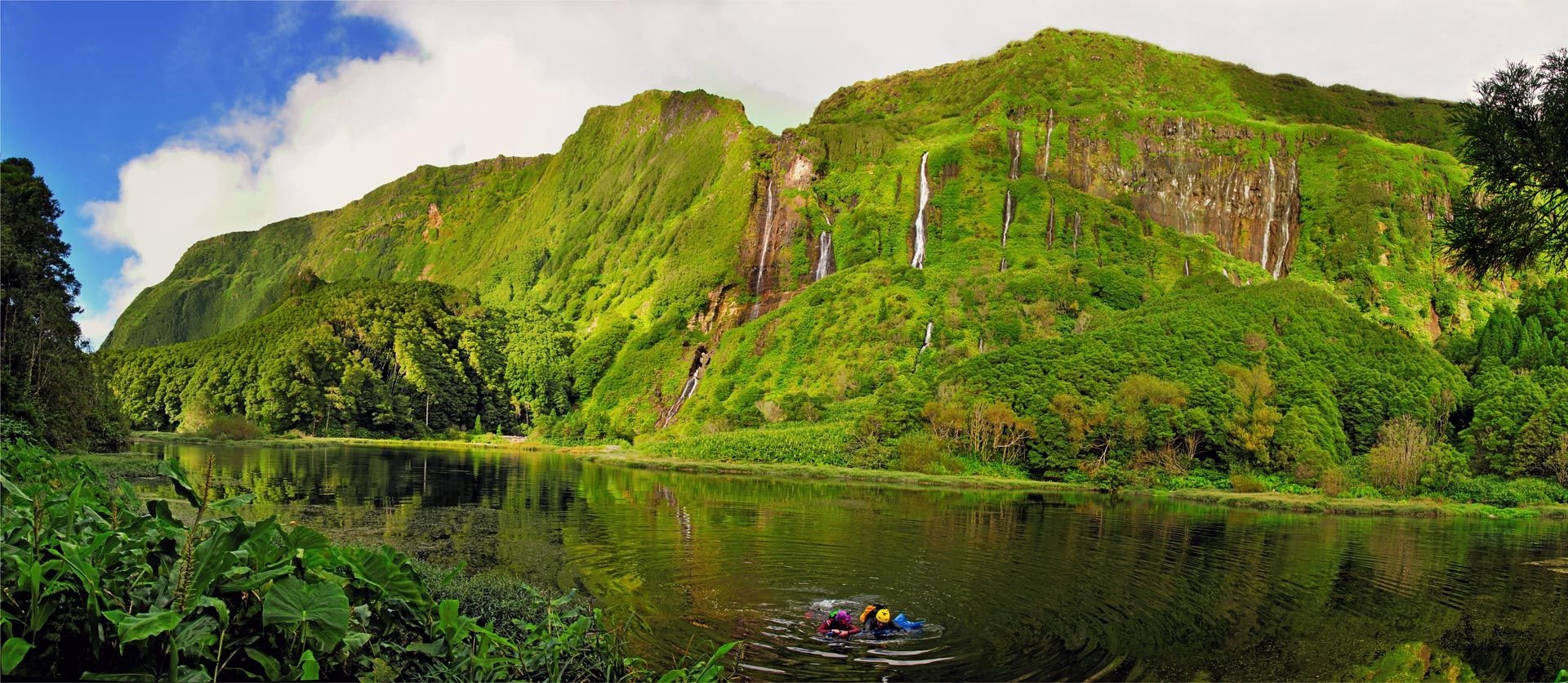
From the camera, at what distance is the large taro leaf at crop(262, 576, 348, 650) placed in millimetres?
4867

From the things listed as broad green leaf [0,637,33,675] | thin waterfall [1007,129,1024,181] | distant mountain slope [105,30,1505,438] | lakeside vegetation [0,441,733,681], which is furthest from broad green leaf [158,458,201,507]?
thin waterfall [1007,129,1024,181]

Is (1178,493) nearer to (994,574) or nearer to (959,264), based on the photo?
(994,574)

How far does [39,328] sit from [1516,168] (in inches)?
1960

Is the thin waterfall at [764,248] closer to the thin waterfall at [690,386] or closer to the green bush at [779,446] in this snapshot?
the thin waterfall at [690,386]

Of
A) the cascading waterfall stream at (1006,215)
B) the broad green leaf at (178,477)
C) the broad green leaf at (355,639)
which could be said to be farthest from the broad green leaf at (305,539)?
the cascading waterfall stream at (1006,215)

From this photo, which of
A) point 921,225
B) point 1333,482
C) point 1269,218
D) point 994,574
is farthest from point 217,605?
point 1269,218

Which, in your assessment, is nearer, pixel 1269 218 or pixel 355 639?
pixel 355 639

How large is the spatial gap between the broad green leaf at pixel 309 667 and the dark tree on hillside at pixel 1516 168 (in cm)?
1852

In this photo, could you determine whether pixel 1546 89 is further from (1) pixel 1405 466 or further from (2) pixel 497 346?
(2) pixel 497 346

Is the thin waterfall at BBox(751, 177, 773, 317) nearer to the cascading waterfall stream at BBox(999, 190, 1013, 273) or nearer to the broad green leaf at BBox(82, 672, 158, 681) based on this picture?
the cascading waterfall stream at BBox(999, 190, 1013, 273)

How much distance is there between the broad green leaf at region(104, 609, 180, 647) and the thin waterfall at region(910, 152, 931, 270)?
125m

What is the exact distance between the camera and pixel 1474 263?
1702 centimetres

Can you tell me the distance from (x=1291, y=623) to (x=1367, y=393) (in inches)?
2720

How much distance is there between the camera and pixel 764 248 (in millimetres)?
150375
